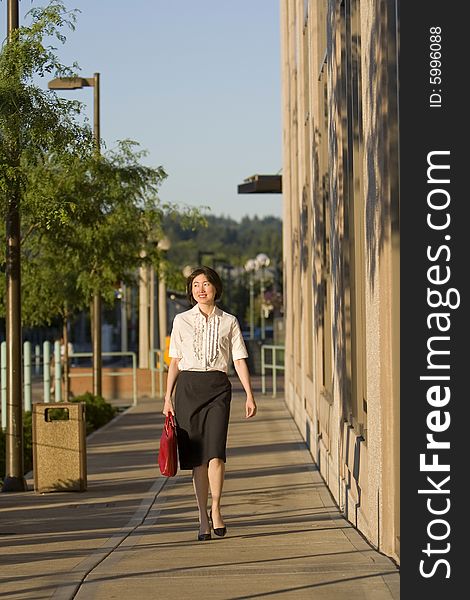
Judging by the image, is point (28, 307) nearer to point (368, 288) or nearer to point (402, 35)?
point (368, 288)

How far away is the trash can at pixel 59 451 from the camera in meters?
13.7

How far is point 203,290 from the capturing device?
32.7 ft

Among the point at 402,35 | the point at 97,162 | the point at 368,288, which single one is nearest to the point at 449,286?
the point at 402,35

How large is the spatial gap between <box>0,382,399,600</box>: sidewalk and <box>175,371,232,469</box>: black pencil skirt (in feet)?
2.06

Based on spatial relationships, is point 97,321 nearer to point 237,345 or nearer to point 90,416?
point 90,416

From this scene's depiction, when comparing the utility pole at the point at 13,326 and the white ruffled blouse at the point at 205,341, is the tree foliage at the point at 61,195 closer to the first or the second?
the utility pole at the point at 13,326

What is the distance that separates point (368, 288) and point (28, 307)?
1991cm

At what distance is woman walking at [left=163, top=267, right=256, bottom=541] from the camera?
9.91 metres

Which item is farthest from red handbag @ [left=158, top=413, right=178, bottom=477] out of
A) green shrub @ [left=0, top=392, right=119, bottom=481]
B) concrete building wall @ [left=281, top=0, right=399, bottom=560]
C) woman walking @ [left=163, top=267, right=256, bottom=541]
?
green shrub @ [left=0, top=392, right=119, bottom=481]

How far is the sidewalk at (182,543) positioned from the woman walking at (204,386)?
1.72ft

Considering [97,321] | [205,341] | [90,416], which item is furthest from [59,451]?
[97,321]

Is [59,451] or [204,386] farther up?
[204,386]

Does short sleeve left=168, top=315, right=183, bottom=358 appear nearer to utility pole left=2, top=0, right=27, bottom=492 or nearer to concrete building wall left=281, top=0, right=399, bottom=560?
concrete building wall left=281, top=0, right=399, bottom=560

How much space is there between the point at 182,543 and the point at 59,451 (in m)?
4.43
